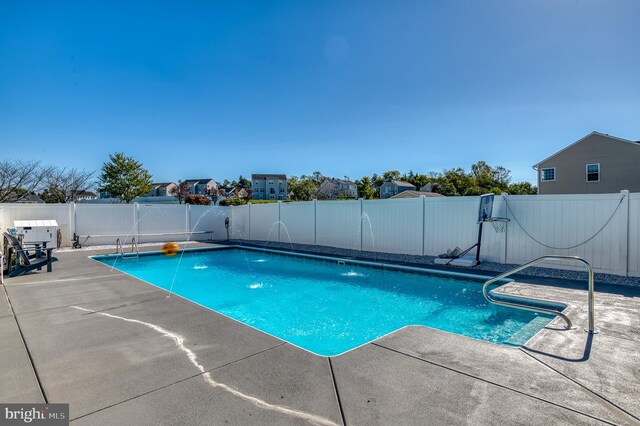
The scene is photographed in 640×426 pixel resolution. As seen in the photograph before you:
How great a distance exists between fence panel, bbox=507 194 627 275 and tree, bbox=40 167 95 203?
33798 millimetres

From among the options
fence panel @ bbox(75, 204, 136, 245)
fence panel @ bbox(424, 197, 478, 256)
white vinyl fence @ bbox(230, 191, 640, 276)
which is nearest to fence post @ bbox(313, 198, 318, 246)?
white vinyl fence @ bbox(230, 191, 640, 276)

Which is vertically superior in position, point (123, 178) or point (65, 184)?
point (123, 178)

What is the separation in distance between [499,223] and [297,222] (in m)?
7.79

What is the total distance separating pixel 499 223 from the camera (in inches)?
330

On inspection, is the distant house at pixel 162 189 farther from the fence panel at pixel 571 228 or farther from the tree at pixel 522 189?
the fence panel at pixel 571 228

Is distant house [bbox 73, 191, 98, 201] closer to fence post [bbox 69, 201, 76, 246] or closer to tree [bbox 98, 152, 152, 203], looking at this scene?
tree [bbox 98, 152, 152, 203]

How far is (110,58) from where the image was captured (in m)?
10.5

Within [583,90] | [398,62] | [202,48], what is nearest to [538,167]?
[583,90]

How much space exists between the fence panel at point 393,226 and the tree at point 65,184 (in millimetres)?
29292

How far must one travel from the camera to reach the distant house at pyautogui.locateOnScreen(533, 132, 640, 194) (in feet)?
62.3

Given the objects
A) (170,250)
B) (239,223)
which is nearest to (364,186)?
(239,223)

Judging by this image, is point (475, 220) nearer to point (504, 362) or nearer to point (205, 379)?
point (504, 362)

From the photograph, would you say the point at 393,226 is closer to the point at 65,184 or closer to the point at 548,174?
the point at 548,174

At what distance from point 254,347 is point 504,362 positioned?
2313mm
